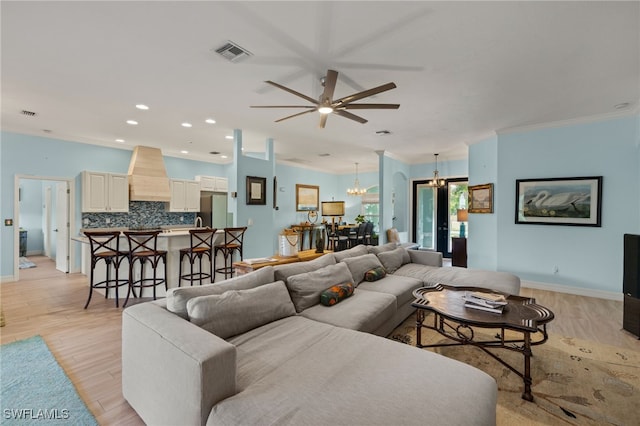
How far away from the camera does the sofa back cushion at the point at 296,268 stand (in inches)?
107

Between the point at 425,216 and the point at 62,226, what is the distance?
8.91 meters

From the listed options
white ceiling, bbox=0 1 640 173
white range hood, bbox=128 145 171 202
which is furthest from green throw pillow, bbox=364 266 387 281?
white range hood, bbox=128 145 171 202

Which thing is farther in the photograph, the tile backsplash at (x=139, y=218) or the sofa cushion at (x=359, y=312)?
the tile backsplash at (x=139, y=218)

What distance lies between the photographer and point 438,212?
814 cm

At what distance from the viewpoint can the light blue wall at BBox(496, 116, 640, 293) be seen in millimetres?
4203

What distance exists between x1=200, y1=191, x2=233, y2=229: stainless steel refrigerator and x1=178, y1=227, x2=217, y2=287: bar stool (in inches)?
112

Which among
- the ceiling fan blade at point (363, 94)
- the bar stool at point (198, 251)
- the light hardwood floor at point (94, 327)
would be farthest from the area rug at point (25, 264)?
the ceiling fan blade at point (363, 94)

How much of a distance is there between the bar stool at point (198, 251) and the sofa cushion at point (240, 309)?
2303mm

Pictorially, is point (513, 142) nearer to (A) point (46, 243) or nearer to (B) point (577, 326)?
(B) point (577, 326)

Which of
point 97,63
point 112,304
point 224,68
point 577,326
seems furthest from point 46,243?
point 577,326

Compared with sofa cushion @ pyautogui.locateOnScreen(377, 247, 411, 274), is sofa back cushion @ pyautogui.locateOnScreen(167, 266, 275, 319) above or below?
above

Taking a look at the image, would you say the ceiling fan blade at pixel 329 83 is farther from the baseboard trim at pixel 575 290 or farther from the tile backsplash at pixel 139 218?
the tile backsplash at pixel 139 218

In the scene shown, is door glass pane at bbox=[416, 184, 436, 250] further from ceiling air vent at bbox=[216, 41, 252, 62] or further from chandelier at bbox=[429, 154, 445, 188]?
ceiling air vent at bbox=[216, 41, 252, 62]

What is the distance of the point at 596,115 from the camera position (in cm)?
426
